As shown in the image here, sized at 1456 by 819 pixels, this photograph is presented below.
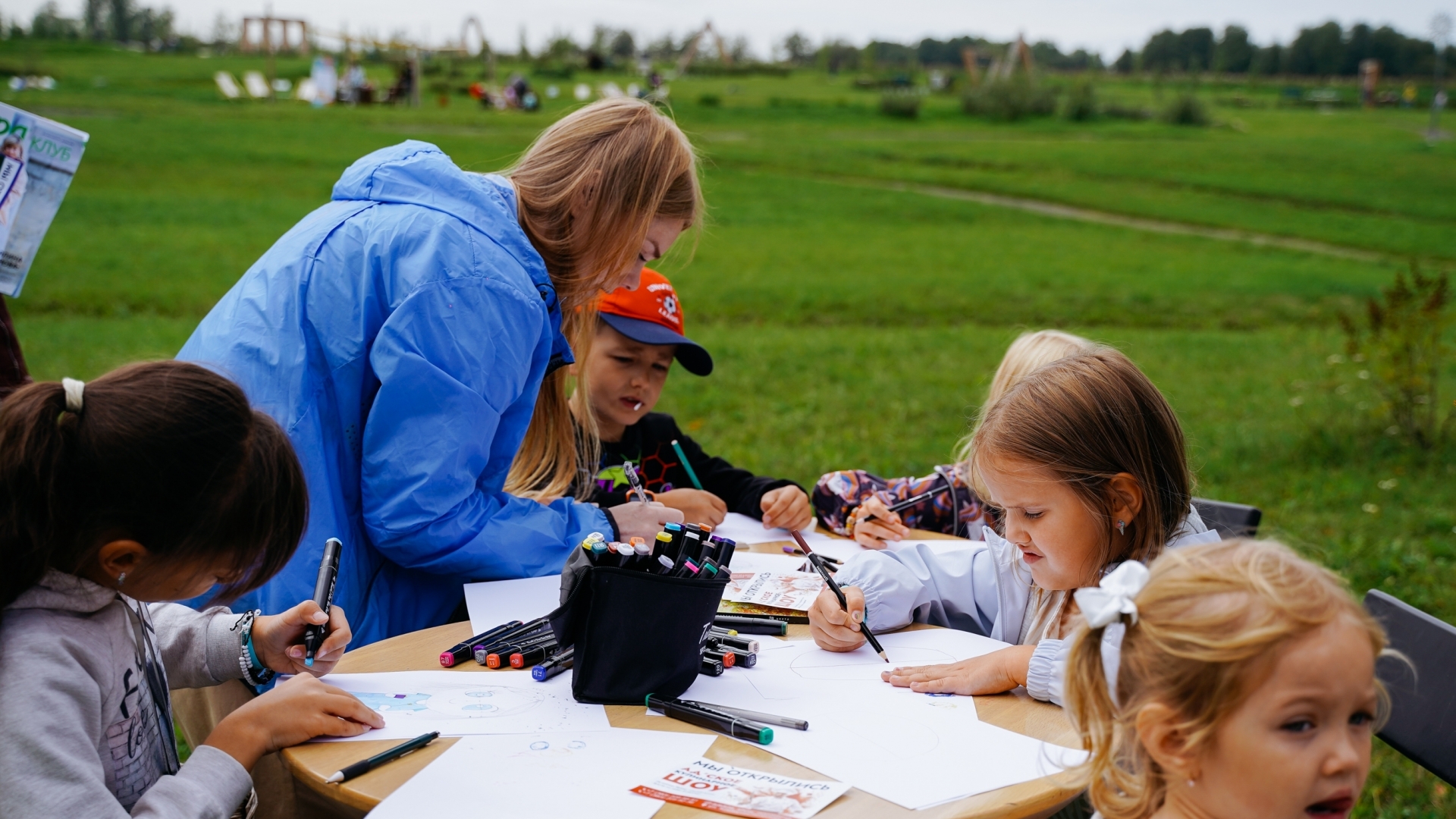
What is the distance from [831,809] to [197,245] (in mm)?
11765

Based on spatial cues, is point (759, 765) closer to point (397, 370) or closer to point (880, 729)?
point (880, 729)

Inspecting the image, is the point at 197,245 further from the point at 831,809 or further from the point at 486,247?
the point at 831,809

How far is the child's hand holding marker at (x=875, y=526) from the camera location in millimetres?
2518

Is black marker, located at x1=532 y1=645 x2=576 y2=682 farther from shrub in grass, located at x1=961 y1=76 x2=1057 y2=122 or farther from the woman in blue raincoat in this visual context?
shrub in grass, located at x1=961 y1=76 x2=1057 y2=122

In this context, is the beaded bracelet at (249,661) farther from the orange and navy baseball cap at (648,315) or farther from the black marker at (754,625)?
the orange and navy baseball cap at (648,315)

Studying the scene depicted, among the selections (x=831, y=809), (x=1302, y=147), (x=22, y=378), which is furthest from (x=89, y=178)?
(x=1302, y=147)

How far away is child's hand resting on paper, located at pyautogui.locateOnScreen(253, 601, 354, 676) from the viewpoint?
5.36 feet

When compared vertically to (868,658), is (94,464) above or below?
above

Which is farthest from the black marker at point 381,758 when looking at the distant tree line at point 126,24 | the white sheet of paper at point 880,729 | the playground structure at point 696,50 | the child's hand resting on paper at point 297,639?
the distant tree line at point 126,24

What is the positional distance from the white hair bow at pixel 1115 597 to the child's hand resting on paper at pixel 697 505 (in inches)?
52.7

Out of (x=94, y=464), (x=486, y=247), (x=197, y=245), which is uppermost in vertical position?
(x=486, y=247)

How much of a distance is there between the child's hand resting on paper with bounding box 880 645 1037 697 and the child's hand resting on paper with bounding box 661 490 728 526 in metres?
0.90

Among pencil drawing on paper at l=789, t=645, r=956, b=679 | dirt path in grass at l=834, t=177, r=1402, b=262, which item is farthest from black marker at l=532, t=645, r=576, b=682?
dirt path in grass at l=834, t=177, r=1402, b=262

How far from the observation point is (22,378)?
2.59m
